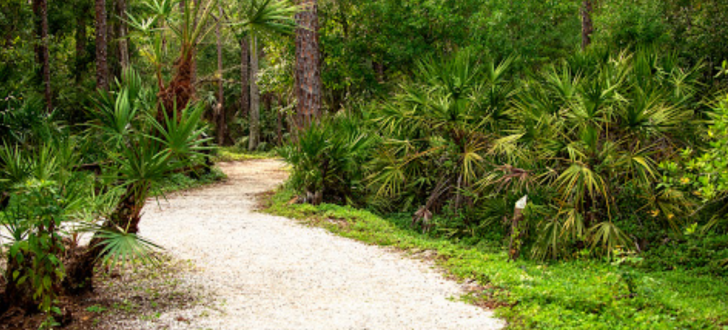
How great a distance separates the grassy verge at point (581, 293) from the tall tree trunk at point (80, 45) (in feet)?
57.2

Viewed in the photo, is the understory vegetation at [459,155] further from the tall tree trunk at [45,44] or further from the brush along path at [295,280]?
the brush along path at [295,280]

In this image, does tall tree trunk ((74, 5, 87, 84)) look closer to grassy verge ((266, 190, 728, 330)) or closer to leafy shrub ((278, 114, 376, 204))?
leafy shrub ((278, 114, 376, 204))

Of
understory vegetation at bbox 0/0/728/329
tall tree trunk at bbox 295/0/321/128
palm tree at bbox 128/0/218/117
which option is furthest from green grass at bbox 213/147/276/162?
palm tree at bbox 128/0/218/117

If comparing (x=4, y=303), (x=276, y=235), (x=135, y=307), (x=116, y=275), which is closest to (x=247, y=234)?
(x=276, y=235)

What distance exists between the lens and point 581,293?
19.3 ft

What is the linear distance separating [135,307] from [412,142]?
6528 mm

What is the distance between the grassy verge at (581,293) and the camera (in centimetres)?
529

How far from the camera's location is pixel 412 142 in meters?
11.3

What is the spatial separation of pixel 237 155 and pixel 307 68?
1430 centimetres

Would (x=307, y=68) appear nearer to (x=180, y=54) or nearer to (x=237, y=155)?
(x=180, y=54)

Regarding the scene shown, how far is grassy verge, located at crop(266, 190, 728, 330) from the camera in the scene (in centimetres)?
529

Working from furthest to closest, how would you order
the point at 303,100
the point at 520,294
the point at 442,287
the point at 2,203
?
the point at 303,100 → the point at 442,287 → the point at 520,294 → the point at 2,203

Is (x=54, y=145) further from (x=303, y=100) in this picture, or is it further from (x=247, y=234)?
(x=303, y=100)

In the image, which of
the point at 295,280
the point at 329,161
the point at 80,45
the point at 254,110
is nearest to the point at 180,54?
the point at 295,280
